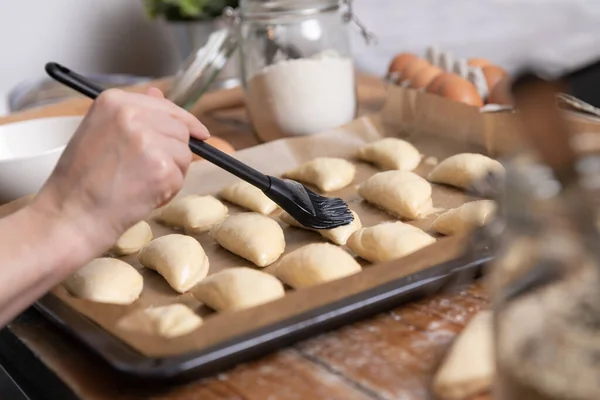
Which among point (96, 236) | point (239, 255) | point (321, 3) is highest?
point (321, 3)

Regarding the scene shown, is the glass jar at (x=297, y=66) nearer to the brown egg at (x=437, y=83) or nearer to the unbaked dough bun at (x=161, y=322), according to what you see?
the brown egg at (x=437, y=83)

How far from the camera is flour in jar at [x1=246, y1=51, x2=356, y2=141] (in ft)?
4.45

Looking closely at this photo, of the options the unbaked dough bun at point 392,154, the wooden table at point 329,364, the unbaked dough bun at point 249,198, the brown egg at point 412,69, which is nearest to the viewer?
the wooden table at point 329,364

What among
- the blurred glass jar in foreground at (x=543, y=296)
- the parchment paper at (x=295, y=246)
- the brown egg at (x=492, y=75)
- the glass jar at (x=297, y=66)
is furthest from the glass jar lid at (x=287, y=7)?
the blurred glass jar in foreground at (x=543, y=296)

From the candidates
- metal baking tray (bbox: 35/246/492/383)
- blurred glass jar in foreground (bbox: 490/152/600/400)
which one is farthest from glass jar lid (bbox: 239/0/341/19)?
blurred glass jar in foreground (bbox: 490/152/600/400)

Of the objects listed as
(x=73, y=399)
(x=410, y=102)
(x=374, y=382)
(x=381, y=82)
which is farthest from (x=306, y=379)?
(x=381, y=82)

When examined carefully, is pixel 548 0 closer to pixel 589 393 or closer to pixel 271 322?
pixel 271 322

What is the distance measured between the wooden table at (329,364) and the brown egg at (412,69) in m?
0.78

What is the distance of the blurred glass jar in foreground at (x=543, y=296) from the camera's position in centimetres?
42

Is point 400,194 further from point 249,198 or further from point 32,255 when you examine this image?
point 32,255

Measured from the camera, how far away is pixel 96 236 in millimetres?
771

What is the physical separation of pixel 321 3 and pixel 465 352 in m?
0.92

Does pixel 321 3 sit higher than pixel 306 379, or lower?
higher

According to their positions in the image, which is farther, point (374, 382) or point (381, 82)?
point (381, 82)
